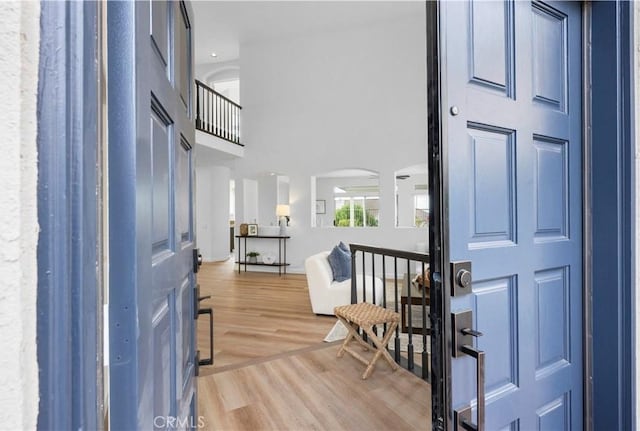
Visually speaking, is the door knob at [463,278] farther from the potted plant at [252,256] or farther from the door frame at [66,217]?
the potted plant at [252,256]

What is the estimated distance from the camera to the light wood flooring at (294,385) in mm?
2004

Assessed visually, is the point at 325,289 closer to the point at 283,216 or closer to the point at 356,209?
the point at 283,216

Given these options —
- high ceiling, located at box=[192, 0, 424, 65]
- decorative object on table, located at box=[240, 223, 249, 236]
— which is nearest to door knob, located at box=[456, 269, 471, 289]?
high ceiling, located at box=[192, 0, 424, 65]

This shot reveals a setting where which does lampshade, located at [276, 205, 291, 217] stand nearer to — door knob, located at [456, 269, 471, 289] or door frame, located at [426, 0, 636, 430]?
door frame, located at [426, 0, 636, 430]

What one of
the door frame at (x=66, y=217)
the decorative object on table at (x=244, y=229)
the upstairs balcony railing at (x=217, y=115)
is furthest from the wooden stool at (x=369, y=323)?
the upstairs balcony railing at (x=217, y=115)

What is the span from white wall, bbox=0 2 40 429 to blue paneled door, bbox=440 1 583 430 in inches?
31.9

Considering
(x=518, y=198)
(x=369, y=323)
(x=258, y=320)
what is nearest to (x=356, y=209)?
(x=258, y=320)

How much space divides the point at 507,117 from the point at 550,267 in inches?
19.9

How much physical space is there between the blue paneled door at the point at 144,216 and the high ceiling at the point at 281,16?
21.2 ft

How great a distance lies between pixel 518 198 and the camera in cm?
99

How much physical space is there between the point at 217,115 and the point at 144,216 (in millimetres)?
7410

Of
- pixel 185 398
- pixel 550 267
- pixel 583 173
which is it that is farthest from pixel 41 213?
pixel 583 173

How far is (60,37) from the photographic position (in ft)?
1.36

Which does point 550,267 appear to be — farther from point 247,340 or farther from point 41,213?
point 247,340
